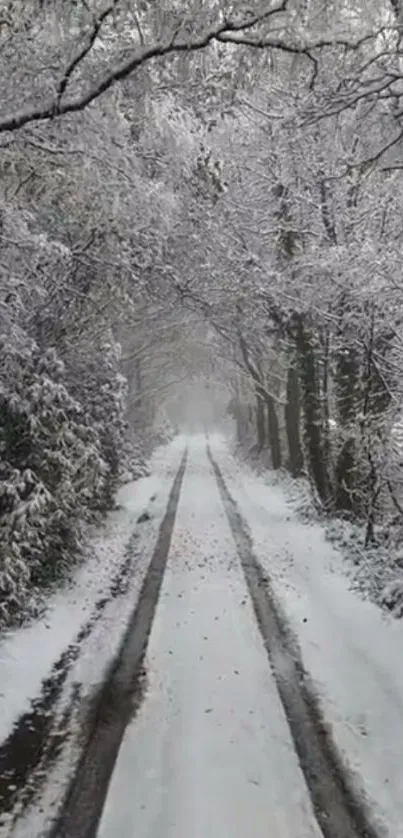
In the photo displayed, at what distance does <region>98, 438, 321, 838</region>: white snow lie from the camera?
5211 mm

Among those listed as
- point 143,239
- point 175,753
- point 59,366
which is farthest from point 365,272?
point 175,753

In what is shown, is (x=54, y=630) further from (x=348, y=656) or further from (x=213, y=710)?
(x=348, y=656)

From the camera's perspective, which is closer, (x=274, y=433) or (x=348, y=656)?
(x=348, y=656)

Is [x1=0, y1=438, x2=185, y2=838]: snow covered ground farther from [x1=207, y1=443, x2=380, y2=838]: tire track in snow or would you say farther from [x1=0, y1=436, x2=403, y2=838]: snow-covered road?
[x1=207, y1=443, x2=380, y2=838]: tire track in snow

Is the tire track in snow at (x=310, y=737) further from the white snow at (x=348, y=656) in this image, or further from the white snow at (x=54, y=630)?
the white snow at (x=54, y=630)

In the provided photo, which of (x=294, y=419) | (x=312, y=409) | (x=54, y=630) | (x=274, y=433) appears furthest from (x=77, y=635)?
(x=274, y=433)

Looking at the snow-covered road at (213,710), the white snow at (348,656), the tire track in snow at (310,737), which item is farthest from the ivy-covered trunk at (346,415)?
the tire track in snow at (310,737)

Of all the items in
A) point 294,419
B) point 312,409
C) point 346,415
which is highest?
point 312,409

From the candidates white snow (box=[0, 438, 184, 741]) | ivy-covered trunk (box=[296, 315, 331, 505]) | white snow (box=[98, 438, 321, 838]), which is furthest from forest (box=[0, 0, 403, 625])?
white snow (box=[98, 438, 321, 838])

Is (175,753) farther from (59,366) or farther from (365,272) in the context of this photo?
(365,272)

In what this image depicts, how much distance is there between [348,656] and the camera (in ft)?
28.6

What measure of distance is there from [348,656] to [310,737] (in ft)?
7.62

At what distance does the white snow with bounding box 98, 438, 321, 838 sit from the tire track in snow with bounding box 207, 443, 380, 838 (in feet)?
0.36

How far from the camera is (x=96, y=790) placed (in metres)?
5.59
